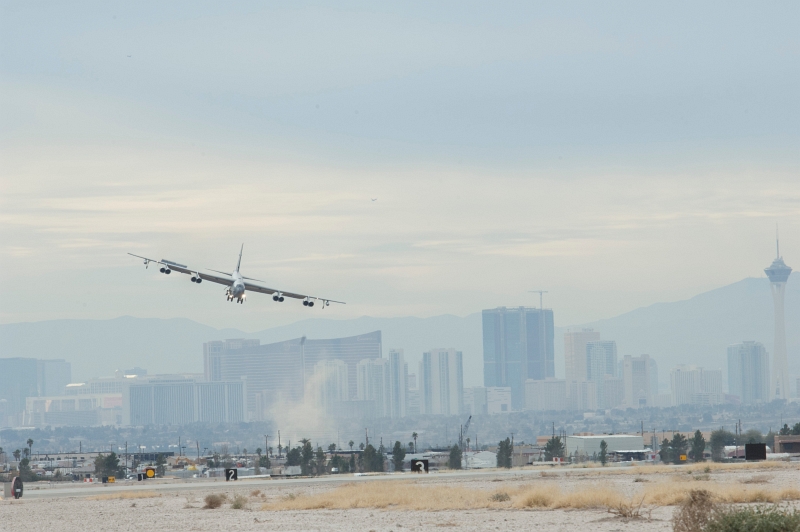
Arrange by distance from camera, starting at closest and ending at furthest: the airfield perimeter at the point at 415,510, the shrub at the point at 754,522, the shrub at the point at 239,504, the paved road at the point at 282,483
→ the shrub at the point at 754,522 < the airfield perimeter at the point at 415,510 < the shrub at the point at 239,504 < the paved road at the point at 282,483

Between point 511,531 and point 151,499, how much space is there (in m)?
33.1

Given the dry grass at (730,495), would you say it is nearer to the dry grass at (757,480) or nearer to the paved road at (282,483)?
the dry grass at (757,480)

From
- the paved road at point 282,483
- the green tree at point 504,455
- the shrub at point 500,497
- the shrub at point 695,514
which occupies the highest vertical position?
the shrub at point 695,514

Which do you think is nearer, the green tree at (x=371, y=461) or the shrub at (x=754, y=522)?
the shrub at (x=754, y=522)

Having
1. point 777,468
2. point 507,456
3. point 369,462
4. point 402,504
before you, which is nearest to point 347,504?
point 402,504

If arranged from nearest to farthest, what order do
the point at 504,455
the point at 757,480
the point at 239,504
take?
the point at 239,504, the point at 757,480, the point at 504,455

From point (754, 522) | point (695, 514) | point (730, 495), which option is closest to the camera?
point (754, 522)

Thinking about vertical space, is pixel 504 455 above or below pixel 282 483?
below

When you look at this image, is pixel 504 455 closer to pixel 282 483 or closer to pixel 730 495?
pixel 282 483

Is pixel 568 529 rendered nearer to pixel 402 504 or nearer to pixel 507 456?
pixel 402 504

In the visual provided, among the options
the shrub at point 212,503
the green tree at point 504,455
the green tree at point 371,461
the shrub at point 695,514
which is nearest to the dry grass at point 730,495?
the shrub at point 695,514

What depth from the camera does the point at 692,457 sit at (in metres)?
189

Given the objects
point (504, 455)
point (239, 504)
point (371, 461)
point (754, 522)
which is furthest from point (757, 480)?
point (504, 455)

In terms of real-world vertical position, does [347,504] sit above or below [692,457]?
above
